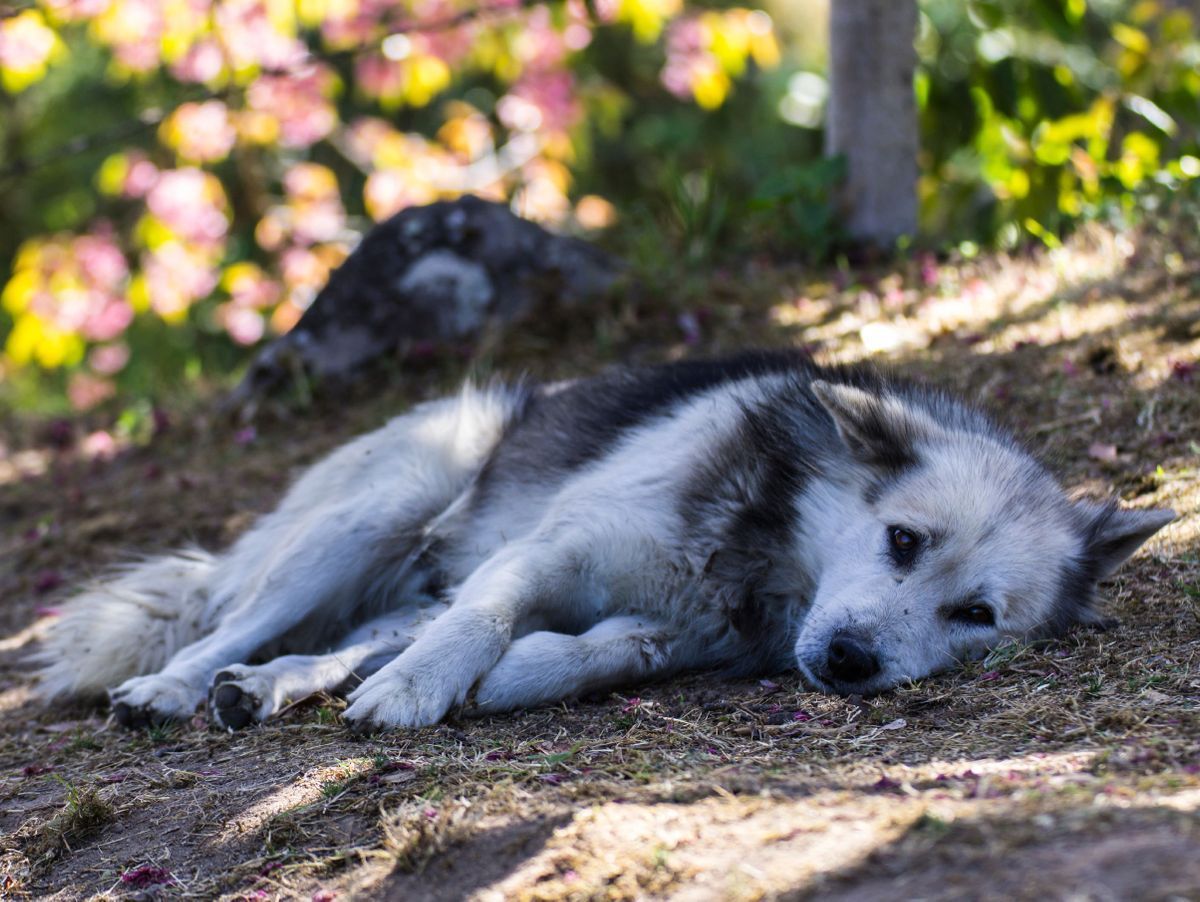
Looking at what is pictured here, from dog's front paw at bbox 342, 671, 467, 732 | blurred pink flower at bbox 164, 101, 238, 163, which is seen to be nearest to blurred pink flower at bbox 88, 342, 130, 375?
blurred pink flower at bbox 164, 101, 238, 163

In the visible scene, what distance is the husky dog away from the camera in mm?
3418

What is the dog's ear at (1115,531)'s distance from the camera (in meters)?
3.68

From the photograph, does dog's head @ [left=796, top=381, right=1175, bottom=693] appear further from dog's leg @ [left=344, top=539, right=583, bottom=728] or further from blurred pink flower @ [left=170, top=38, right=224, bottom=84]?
blurred pink flower @ [left=170, top=38, right=224, bottom=84]

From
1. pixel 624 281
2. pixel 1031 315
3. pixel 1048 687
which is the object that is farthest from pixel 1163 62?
pixel 1048 687

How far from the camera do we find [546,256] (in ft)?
22.8

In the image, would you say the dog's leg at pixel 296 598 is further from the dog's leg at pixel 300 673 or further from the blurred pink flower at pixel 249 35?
the blurred pink flower at pixel 249 35

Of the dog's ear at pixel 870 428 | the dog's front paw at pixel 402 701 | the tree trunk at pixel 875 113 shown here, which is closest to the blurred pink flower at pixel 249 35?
the tree trunk at pixel 875 113

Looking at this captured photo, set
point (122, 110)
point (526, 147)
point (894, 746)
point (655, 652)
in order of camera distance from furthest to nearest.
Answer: point (122, 110) < point (526, 147) < point (655, 652) < point (894, 746)

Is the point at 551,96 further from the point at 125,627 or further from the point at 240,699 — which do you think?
the point at 240,699

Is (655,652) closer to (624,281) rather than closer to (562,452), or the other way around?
(562,452)

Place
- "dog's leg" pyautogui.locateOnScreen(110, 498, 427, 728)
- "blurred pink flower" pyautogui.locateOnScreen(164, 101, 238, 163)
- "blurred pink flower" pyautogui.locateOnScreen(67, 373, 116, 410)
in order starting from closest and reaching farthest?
1. "dog's leg" pyautogui.locateOnScreen(110, 498, 427, 728)
2. "blurred pink flower" pyautogui.locateOnScreen(67, 373, 116, 410)
3. "blurred pink flower" pyautogui.locateOnScreen(164, 101, 238, 163)

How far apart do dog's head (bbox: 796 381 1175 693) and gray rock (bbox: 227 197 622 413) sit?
134 inches

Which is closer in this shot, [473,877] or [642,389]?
[473,877]

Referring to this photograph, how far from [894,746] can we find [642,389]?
72.2 inches
